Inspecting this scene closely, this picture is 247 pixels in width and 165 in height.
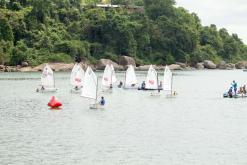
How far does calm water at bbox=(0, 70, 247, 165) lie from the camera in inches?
1734

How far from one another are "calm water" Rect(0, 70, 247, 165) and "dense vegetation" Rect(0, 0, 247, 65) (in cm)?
7360

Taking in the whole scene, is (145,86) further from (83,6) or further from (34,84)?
(83,6)

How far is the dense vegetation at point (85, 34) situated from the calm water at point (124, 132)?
73.6 metres

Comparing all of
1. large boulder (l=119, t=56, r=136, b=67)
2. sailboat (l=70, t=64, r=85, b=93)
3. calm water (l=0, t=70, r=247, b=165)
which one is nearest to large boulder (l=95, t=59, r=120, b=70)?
large boulder (l=119, t=56, r=136, b=67)

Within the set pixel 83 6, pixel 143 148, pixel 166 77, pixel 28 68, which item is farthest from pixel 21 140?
pixel 83 6

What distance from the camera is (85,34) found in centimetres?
17800

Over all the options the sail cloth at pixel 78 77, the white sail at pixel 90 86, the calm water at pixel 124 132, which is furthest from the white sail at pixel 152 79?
the white sail at pixel 90 86

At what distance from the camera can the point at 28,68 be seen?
15512 centimetres

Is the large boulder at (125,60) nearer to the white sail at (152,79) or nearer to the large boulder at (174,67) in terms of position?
the large boulder at (174,67)

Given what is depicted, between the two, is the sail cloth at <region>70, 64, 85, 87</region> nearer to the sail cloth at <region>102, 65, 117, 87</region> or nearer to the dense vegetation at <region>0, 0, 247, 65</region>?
the sail cloth at <region>102, 65, 117, 87</region>

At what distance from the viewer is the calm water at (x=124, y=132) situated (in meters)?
44.0

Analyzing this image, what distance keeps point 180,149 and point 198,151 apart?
1363 millimetres

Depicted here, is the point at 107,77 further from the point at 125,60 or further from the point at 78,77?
the point at 125,60

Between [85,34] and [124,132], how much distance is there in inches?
4921
